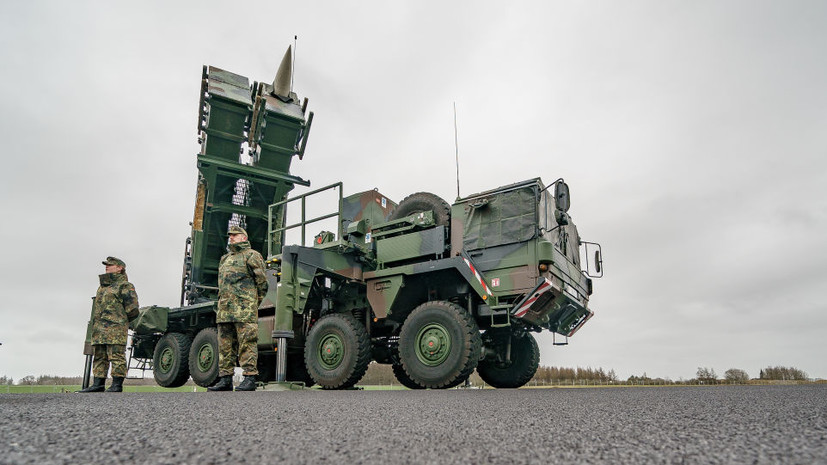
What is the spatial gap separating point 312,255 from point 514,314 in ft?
9.18

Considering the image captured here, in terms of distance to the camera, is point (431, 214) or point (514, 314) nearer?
point (514, 314)

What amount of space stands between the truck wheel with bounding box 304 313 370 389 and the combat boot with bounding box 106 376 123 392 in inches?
88.8

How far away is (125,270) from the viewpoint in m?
6.63

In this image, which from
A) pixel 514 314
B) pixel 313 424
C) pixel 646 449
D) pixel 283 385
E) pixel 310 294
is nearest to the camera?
pixel 646 449

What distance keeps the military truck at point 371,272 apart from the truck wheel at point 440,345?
15mm

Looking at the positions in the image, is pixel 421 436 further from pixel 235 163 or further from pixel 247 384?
pixel 235 163

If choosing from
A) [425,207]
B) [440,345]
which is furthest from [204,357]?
[440,345]

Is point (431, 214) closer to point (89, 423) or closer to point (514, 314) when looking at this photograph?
point (514, 314)

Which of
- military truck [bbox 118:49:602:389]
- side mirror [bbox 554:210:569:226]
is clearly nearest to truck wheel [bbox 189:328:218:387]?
military truck [bbox 118:49:602:389]

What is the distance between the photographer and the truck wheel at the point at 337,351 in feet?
19.9

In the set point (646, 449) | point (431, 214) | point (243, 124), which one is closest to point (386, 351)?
point (431, 214)

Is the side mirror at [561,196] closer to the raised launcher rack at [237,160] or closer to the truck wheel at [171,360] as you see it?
the raised launcher rack at [237,160]

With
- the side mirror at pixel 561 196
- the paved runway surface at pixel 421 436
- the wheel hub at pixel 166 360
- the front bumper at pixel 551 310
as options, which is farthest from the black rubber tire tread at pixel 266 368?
the paved runway surface at pixel 421 436

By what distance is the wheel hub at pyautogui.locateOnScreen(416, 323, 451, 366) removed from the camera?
5.50 meters
